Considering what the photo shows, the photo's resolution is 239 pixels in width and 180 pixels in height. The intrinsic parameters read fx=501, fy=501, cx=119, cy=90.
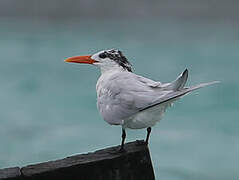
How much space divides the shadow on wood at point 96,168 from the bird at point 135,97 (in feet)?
0.64

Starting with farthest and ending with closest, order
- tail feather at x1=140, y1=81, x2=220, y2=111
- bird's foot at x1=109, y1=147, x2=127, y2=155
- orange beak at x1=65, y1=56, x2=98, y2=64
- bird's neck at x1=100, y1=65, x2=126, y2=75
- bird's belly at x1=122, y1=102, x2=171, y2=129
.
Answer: orange beak at x1=65, y1=56, x2=98, y2=64 < bird's neck at x1=100, y1=65, x2=126, y2=75 < bird's foot at x1=109, y1=147, x2=127, y2=155 < bird's belly at x1=122, y1=102, x2=171, y2=129 < tail feather at x1=140, y1=81, x2=220, y2=111

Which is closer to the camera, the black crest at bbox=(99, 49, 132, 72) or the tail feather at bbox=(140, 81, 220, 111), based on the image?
the tail feather at bbox=(140, 81, 220, 111)

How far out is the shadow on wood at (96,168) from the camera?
5.21m

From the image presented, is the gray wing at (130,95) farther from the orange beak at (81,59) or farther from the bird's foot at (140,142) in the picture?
the orange beak at (81,59)

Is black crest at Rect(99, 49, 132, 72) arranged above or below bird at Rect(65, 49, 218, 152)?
above

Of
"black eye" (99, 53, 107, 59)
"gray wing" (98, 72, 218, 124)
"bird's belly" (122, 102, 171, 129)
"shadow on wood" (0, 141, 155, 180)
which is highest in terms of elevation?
"black eye" (99, 53, 107, 59)

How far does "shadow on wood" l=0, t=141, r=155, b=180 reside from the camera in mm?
5215

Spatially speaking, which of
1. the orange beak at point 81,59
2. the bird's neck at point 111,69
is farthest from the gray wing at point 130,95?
the orange beak at point 81,59

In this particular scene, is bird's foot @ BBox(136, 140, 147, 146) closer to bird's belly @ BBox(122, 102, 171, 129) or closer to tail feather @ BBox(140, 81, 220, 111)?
bird's belly @ BBox(122, 102, 171, 129)

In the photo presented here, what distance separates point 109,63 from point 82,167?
1411mm

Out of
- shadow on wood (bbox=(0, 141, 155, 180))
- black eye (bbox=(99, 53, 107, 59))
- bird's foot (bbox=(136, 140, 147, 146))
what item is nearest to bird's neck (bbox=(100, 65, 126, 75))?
black eye (bbox=(99, 53, 107, 59))

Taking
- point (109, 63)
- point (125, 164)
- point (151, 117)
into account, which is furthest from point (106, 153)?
point (109, 63)

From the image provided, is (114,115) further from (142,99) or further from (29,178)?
(29,178)

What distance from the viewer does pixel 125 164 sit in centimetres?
546
